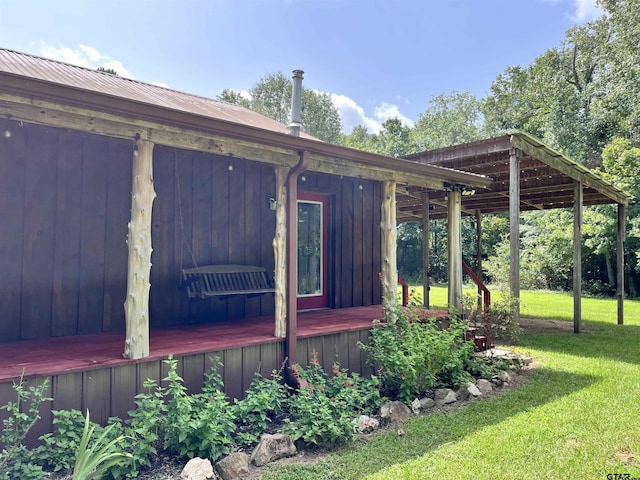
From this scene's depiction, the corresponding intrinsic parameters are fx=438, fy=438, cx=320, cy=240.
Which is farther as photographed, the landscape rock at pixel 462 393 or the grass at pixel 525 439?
the landscape rock at pixel 462 393

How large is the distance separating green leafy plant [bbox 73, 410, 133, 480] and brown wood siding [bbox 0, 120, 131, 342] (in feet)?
5.82

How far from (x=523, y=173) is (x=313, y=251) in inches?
170

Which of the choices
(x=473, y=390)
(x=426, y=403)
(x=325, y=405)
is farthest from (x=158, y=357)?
(x=473, y=390)

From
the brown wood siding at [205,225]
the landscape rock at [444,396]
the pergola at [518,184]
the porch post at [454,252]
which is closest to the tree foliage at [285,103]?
the pergola at [518,184]

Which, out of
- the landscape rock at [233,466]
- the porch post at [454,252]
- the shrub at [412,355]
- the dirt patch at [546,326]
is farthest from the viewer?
the dirt patch at [546,326]

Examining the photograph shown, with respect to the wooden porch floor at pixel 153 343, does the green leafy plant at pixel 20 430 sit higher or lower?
lower

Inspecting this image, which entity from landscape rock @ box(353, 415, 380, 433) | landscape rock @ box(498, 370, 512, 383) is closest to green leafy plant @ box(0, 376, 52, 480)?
landscape rock @ box(353, 415, 380, 433)

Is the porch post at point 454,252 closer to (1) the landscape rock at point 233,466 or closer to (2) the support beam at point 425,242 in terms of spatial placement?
(2) the support beam at point 425,242

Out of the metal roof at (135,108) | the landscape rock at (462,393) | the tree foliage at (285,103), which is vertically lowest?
the landscape rock at (462,393)

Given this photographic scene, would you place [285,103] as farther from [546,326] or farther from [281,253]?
[281,253]

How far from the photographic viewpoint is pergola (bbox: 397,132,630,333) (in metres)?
6.50

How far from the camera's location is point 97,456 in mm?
2467

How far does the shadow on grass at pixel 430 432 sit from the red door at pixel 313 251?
262cm

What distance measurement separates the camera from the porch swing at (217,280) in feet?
15.3
